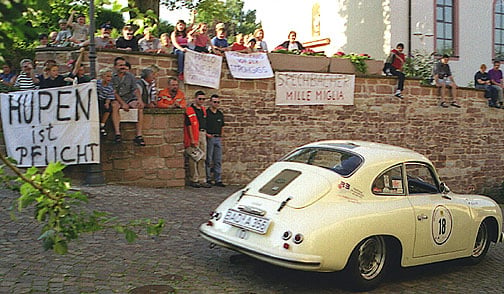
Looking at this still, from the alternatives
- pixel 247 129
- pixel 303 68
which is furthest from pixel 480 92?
pixel 247 129

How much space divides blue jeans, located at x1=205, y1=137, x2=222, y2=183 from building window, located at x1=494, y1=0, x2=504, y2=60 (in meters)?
15.2

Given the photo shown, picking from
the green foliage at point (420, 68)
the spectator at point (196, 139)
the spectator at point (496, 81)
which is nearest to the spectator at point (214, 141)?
the spectator at point (196, 139)

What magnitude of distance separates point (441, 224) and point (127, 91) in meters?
6.72

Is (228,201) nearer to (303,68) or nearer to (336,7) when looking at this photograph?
(303,68)

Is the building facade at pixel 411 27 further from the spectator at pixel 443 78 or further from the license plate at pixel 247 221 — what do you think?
the license plate at pixel 247 221

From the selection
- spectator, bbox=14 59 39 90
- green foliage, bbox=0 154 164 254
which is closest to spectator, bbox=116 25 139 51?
spectator, bbox=14 59 39 90

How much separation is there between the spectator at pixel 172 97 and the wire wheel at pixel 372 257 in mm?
7021

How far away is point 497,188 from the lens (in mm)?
21984

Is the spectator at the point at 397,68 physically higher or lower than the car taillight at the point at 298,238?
higher

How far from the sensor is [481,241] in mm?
8797

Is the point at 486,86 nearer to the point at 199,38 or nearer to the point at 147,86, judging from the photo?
the point at 199,38

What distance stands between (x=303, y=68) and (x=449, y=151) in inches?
263

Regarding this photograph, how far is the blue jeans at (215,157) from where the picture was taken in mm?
13703

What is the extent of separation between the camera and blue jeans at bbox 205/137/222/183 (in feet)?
45.0
